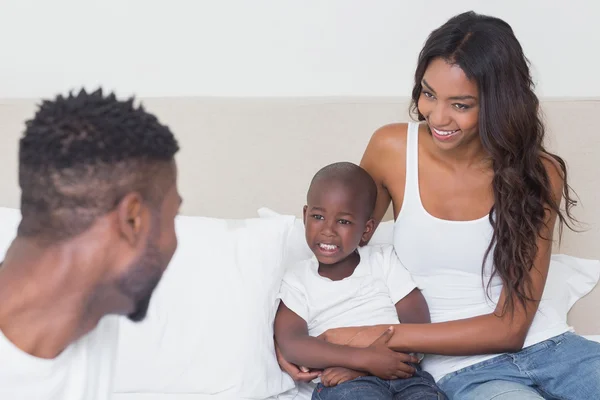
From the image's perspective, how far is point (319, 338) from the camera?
1.62 m

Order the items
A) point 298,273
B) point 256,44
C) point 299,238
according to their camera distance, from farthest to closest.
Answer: point 256,44
point 299,238
point 298,273

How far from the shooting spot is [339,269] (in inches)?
68.4

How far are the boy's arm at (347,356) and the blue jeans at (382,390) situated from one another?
2 cm

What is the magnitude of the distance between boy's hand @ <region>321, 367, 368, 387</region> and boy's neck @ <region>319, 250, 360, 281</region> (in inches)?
9.3

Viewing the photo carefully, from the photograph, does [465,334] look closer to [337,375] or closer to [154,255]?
[337,375]

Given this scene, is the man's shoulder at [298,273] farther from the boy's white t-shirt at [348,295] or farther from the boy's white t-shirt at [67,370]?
the boy's white t-shirt at [67,370]

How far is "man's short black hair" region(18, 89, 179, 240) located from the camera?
2.24 feet

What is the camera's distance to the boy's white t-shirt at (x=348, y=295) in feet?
5.54

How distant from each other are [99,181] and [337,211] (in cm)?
102

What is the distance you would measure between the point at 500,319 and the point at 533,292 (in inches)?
3.6

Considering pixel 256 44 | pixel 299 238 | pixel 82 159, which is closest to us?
pixel 82 159

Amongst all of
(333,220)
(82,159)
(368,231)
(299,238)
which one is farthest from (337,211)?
(82,159)

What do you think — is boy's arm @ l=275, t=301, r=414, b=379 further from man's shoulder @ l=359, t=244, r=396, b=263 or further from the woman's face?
the woman's face

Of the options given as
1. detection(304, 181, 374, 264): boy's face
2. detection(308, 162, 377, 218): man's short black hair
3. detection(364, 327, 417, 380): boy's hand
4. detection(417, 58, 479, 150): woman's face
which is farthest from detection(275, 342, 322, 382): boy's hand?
detection(417, 58, 479, 150): woman's face
